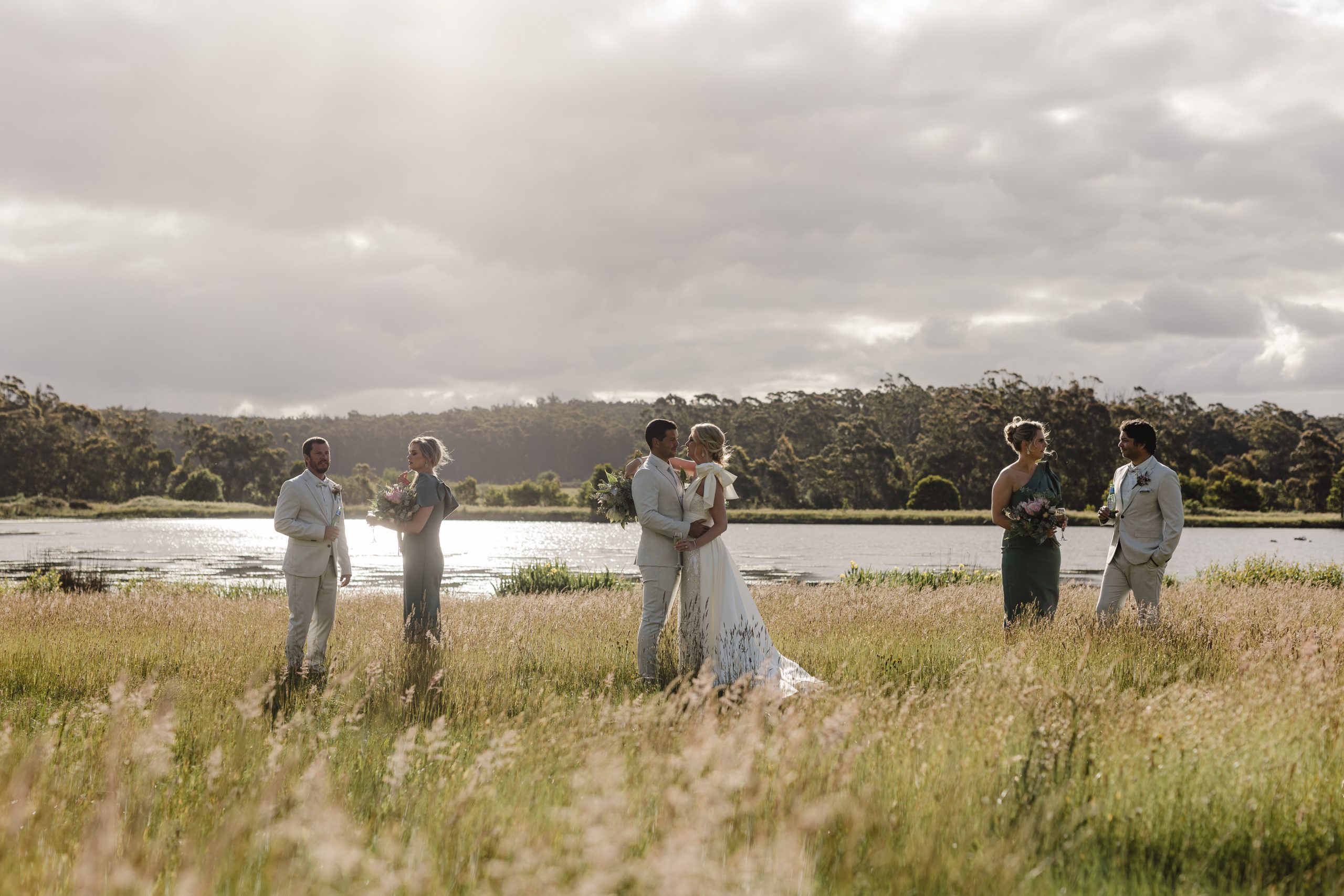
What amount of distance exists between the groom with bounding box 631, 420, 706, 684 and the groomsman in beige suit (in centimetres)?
355

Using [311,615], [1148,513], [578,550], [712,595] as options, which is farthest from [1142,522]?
[578,550]

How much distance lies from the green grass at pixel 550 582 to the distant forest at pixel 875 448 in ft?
193

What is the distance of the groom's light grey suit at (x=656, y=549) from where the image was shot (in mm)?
6617

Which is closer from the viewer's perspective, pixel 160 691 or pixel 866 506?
pixel 160 691

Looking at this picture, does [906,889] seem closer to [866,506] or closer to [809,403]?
[866,506]

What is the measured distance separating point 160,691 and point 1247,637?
28.0 feet

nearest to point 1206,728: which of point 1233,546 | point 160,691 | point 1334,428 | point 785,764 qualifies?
point 785,764

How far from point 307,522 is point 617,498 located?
8.13 ft

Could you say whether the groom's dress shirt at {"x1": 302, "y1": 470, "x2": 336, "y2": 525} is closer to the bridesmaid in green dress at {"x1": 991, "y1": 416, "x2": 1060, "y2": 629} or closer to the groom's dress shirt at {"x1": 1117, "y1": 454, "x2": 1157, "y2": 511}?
the bridesmaid in green dress at {"x1": 991, "y1": 416, "x2": 1060, "y2": 629}

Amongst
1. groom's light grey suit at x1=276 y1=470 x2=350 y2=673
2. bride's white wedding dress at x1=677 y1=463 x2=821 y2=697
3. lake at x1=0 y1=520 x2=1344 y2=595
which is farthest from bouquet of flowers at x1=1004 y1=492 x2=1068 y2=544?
lake at x1=0 y1=520 x2=1344 y2=595

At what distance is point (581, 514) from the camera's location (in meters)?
79.8

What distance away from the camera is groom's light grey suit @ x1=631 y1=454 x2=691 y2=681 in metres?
6.62

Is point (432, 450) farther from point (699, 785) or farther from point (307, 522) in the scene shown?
point (699, 785)

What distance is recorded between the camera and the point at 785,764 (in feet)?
11.6
